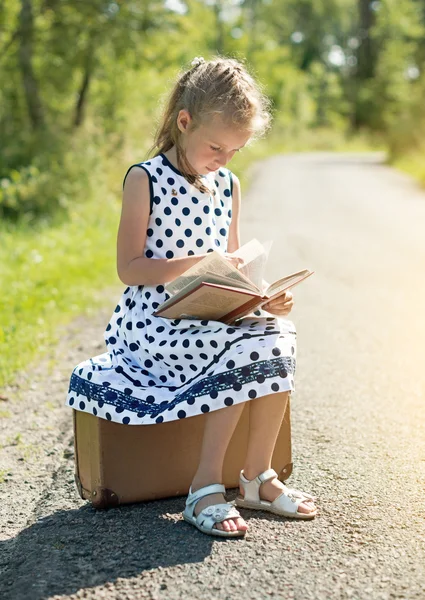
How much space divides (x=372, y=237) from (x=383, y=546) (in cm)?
853

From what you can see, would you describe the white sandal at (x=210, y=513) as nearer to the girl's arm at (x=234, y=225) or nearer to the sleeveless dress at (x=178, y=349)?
the sleeveless dress at (x=178, y=349)

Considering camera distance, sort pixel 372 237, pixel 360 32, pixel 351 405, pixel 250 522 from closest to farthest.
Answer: pixel 250 522 < pixel 351 405 < pixel 372 237 < pixel 360 32

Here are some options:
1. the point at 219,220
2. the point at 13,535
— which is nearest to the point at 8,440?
the point at 13,535

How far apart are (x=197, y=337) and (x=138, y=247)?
1.32 feet

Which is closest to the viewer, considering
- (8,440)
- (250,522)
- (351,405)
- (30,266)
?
(250,522)

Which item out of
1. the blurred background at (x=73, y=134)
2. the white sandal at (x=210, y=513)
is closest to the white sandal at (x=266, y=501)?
the white sandal at (x=210, y=513)

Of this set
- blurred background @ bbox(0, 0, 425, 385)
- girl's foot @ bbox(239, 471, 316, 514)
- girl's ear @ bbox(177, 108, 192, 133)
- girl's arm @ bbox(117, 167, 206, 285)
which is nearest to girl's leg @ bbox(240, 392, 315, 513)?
girl's foot @ bbox(239, 471, 316, 514)

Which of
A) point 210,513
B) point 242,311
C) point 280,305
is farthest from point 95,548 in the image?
point 280,305

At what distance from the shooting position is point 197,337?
2.95m

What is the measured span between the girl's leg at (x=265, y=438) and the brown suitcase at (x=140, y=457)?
15 centimetres

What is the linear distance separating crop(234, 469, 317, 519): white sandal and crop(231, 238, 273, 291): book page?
64 centimetres

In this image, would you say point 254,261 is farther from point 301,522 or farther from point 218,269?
point 301,522

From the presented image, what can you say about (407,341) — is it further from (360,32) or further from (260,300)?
(360,32)

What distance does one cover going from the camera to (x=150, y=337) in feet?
10.0
